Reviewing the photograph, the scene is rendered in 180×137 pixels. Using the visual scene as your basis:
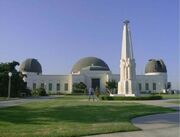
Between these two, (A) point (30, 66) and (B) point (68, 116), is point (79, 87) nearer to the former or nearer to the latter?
(A) point (30, 66)

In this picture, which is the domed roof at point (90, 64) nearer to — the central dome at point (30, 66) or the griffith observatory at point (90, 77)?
the griffith observatory at point (90, 77)

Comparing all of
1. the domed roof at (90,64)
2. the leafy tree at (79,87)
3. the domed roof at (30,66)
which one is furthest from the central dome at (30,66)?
the leafy tree at (79,87)

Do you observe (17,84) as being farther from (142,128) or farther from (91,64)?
(91,64)

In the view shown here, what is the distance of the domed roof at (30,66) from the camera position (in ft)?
345

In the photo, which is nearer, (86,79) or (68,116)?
(68,116)

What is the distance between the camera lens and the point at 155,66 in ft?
352

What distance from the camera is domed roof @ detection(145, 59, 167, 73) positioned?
107 meters

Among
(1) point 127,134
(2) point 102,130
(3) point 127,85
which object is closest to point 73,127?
(2) point 102,130

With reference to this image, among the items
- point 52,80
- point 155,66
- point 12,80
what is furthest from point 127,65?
point 155,66

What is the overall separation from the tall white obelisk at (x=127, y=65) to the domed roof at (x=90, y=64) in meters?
57.9

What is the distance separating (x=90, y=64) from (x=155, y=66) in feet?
71.5

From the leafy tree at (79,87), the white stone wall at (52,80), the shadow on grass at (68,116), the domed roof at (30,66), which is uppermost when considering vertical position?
the domed roof at (30,66)

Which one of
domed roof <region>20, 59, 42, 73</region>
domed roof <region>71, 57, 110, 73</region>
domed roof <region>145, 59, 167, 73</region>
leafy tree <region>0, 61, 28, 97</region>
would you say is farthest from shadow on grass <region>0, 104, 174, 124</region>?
domed roof <region>145, 59, 167, 73</region>

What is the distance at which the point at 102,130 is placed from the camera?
9742 millimetres
